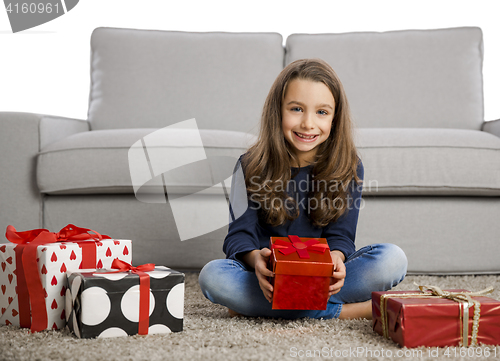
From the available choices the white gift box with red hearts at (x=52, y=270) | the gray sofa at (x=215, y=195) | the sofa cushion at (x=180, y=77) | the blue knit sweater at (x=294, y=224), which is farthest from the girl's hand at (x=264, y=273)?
the sofa cushion at (x=180, y=77)

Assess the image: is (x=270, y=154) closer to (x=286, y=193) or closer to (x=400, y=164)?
(x=286, y=193)

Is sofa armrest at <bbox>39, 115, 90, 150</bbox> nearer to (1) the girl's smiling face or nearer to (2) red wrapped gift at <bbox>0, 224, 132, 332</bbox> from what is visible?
(2) red wrapped gift at <bbox>0, 224, 132, 332</bbox>

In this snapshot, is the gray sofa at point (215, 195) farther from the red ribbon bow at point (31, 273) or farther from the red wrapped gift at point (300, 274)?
the red wrapped gift at point (300, 274)

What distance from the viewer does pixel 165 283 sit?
776mm

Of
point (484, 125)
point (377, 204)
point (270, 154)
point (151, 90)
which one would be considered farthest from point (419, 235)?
point (151, 90)

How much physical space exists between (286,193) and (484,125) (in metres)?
1.11

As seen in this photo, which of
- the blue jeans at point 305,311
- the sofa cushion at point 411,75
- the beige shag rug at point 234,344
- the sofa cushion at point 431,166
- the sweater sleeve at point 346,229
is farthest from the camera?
the sofa cushion at point 411,75

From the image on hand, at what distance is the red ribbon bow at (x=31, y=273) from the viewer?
0.79 meters

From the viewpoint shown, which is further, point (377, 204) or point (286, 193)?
point (377, 204)

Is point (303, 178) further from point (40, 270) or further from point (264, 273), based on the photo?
point (40, 270)

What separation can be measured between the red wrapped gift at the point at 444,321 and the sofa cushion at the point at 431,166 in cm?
59

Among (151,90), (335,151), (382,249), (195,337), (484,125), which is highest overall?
(151,90)

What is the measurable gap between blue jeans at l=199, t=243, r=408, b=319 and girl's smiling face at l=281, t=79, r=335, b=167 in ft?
1.01

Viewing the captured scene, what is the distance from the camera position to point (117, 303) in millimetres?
739
